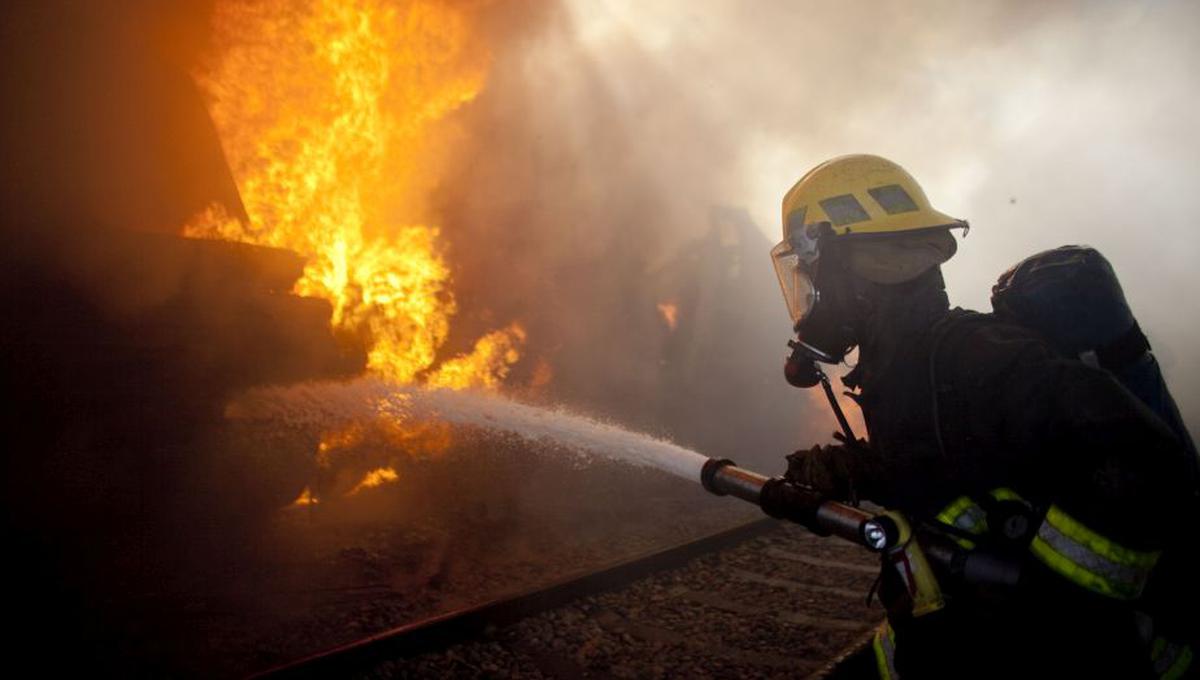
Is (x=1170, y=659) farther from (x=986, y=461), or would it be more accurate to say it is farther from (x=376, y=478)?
(x=376, y=478)

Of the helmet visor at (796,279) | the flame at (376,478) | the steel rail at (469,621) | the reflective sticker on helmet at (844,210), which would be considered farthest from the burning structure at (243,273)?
the reflective sticker on helmet at (844,210)

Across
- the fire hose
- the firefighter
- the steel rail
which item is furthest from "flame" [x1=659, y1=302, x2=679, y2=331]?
the fire hose

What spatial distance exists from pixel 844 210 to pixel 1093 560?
1.28 m

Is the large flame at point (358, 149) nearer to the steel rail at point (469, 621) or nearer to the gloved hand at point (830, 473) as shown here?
the steel rail at point (469, 621)

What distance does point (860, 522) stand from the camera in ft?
6.15

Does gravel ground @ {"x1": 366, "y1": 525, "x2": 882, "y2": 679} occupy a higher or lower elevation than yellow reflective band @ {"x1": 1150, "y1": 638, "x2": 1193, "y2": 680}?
lower

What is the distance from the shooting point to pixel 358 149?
11570mm

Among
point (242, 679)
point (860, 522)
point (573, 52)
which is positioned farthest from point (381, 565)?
point (573, 52)

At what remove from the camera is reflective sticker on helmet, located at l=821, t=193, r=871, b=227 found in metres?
2.12

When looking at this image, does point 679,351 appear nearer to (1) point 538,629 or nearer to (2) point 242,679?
(1) point 538,629

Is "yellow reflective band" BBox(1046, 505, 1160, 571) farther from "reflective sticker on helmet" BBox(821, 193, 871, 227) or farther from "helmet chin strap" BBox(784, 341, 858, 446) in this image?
"reflective sticker on helmet" BBox(821, 193, 871, 227)

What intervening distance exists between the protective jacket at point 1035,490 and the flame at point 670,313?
650 inches

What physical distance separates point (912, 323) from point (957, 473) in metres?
0.47

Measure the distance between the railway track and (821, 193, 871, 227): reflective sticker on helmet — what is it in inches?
111
